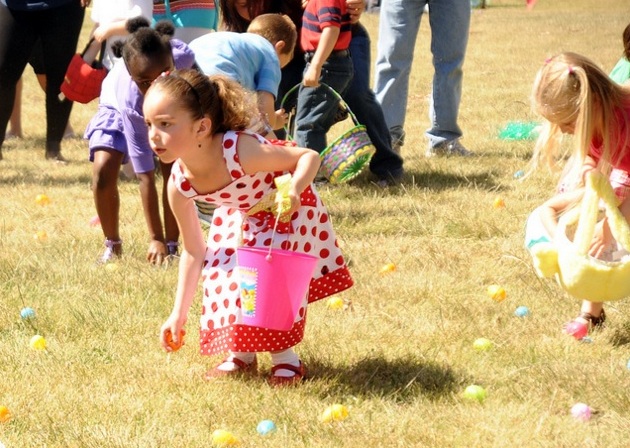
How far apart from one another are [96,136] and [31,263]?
2.29 feet

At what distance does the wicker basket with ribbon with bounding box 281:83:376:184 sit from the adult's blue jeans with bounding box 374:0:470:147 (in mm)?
1141

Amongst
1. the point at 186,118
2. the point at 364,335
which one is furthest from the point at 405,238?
the point at 186,118

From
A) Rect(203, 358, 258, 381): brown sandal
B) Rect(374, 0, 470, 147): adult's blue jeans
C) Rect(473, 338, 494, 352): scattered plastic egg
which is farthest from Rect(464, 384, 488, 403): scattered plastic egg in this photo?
Rect(374, 0, 470, 147): adult's blue jeans

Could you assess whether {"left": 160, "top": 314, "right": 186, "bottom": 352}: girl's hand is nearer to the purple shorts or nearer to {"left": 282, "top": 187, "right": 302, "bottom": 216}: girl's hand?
{"left": 282, "top": 187, "right": 302, "bottom": 216}: girl's hand

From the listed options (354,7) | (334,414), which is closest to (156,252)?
(334,414)

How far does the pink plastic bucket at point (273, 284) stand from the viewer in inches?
132

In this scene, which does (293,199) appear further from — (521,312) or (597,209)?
(521,312)

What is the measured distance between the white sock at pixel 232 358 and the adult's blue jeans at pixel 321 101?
3.03 metres

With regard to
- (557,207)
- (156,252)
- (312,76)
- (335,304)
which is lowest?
(156,252)

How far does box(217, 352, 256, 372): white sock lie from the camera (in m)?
3.72

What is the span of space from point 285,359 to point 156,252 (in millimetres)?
1662

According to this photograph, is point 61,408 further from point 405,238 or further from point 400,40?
point 400,40

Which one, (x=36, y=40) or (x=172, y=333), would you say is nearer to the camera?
(x=172, y=333)

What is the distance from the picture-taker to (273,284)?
3.38 meters
